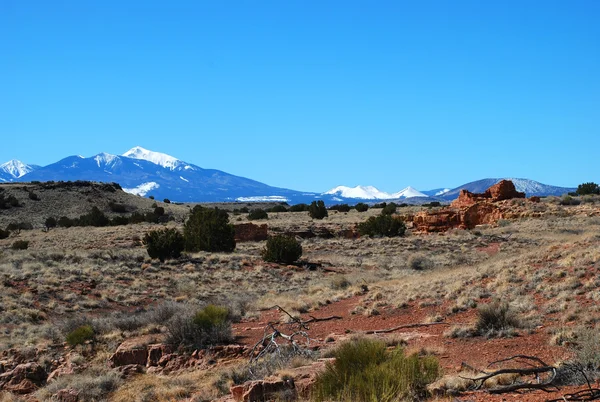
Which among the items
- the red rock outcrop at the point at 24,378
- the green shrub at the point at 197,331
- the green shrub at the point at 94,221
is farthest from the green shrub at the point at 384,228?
the red rock outcrop at the point at 24,378

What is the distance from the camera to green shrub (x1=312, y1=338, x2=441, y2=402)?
22.9 feet

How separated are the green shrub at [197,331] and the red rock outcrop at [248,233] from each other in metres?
29.0

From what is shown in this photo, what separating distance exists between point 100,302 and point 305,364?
547 inches

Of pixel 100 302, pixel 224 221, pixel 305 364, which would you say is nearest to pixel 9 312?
pixel 100 302

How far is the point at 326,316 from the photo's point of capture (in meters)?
17.0

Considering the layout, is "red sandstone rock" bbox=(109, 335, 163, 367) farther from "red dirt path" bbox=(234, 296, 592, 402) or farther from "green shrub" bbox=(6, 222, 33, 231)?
"green shrub" bbox=(6, 222, 33, 231)

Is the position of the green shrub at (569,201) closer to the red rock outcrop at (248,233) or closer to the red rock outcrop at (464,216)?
the red rock outcrop at (464,216)

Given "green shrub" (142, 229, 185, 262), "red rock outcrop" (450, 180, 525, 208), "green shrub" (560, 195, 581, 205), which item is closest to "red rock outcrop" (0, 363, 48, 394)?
"green shrub" (142, 229, 185, 262)

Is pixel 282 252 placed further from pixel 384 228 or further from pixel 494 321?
pixel 494 321

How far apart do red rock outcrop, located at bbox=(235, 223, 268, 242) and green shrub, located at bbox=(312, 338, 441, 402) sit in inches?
1385

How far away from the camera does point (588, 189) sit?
6594 centimetres

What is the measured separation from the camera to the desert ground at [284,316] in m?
9.76

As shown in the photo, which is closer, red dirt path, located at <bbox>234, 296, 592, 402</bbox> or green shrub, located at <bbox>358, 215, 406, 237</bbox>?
red dirt path, located at <bbox>234, 296, 592, 402</bbox>

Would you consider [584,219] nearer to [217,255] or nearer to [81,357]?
[217,255]
